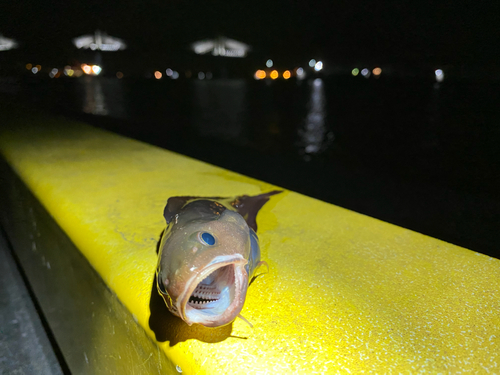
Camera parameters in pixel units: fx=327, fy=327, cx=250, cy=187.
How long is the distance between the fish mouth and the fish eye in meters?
0.06

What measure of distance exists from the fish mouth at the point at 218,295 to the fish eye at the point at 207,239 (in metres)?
0.06

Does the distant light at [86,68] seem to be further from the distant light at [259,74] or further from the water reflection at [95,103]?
the water reflection at [95,103]

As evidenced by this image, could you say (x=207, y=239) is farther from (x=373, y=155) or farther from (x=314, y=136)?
(x=314, y=136)

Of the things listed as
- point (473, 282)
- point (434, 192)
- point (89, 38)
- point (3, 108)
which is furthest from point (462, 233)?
point (89, 38)

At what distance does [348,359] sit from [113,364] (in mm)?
885

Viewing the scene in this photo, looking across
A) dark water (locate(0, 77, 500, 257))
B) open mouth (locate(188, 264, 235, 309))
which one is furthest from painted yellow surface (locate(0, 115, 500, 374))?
dark water (locate(0, 77, 500, 257))

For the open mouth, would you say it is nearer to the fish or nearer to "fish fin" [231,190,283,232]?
the fish

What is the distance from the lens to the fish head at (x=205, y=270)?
82 cm

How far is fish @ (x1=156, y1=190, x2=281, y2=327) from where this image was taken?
2.69 ft

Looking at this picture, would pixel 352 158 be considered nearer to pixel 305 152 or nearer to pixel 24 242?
pixel 305 152

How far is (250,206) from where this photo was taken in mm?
1788

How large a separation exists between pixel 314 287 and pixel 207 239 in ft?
1.78

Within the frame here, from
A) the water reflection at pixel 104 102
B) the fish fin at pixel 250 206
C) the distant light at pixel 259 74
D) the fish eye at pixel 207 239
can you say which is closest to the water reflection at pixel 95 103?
the water reflection at pixel 104 102

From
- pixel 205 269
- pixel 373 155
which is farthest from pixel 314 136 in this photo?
pixel 205 269
